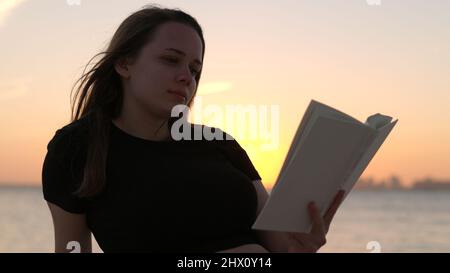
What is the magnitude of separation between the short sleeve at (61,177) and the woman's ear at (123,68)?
36cm

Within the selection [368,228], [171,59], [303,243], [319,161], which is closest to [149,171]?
[171,59]

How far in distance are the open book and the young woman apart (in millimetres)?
232

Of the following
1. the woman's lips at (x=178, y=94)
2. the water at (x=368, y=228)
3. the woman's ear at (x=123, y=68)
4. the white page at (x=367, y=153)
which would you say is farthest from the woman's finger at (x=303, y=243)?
the water at (x=368, y=228)

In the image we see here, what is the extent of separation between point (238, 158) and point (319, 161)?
85 cm

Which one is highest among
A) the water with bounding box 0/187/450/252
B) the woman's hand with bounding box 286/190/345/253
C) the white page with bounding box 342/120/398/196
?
the white page with bounding box 342/120/398/196

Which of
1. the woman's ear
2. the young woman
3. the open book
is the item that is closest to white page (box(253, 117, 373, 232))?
the open book

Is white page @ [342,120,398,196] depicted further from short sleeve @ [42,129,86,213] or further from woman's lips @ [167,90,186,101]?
short sleeve @ [42,129,86,213]

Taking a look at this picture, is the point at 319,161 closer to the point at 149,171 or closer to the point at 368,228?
the point at 149,171

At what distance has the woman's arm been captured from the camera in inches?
77.7

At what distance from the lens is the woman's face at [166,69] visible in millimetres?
2053

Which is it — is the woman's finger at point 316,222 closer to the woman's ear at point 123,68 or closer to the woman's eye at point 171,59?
the woman's eye at point 171,59

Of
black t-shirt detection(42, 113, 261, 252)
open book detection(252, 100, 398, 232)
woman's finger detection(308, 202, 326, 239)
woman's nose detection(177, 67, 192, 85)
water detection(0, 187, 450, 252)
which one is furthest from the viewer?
water detection(0, 187, 450, 252)

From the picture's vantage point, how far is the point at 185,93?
207 cm
